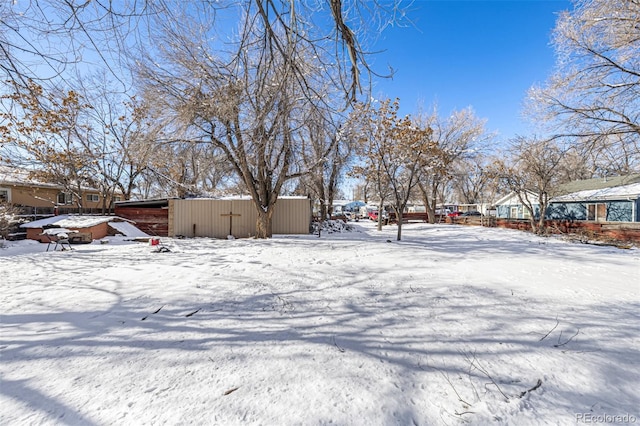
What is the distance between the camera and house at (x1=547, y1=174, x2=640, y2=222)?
13688 mm

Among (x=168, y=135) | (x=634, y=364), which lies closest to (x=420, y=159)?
(x=634, y=364)

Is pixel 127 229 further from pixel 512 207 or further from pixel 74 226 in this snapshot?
pixel 512 207

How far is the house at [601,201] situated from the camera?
44.9ft

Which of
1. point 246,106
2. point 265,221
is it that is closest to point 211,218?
point 265,221

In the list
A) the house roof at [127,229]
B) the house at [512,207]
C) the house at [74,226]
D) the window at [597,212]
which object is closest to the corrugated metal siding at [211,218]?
the house roof at [127,229]

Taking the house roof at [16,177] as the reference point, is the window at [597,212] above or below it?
below

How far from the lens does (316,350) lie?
83.6 inches

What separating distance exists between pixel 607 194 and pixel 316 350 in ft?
67.7

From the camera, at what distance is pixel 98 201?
72.5 ft

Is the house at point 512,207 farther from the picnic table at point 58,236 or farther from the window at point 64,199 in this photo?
the window at point 64,199

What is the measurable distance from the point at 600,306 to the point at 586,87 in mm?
9719

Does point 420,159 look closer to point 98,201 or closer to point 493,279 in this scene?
point 493,279

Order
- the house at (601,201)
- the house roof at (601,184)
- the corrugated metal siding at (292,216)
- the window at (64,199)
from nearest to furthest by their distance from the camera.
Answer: the corrugated metal siding at (292,216)
the house at (601,201)
the house roof at (601,184)
the window at (64,199)

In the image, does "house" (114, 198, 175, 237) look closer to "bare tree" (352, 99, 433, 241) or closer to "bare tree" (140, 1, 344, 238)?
"bare tree" (140, 1, 344, 238)
